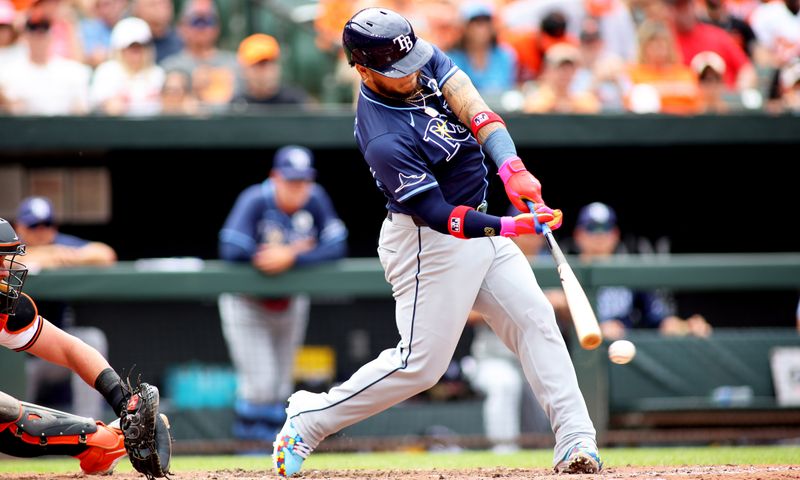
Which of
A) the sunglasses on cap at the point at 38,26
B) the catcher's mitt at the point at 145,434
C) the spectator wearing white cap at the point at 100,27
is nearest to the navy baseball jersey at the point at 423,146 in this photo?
the catcher's mitt at the point at 145,434

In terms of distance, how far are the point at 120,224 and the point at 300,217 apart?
199 cm

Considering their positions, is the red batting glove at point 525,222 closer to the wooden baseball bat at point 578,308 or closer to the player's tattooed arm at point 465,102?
the wooden baseball bat at point 578,308

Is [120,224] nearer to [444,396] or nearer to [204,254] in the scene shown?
[204,254]

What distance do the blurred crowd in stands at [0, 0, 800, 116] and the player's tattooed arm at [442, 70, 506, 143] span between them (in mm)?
4069

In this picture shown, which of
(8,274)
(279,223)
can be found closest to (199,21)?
(279,223)

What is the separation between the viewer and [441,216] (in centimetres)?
384

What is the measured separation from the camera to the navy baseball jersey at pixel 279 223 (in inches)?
280

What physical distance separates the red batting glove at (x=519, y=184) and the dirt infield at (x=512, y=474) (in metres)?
1.00

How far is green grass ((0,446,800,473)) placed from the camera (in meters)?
5.03

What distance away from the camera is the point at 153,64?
8.52 meters

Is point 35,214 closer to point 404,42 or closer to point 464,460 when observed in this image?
point 464,460

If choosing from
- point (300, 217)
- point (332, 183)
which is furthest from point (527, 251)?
point (332, 183)

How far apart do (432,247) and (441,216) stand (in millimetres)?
273

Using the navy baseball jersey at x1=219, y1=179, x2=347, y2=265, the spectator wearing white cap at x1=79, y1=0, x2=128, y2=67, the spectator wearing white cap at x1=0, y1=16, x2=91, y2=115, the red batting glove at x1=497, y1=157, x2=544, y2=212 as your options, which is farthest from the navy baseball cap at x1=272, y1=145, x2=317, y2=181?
the red batting glove at x1=497, y1=157, x2=544, y2=212
